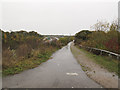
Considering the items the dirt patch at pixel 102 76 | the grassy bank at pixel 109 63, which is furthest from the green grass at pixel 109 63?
the dirt patch at pixel 102 76

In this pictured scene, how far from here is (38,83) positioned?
3000mm

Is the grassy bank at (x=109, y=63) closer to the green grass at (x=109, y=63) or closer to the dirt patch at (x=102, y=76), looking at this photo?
the green grass at (x=109, y=63)

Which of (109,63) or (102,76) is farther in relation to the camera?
(109,63)

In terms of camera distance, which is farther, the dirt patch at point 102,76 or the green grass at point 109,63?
the green grass at point 109,63

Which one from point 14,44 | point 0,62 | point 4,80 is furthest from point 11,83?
point 14,44

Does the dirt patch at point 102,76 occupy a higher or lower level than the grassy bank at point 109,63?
lower

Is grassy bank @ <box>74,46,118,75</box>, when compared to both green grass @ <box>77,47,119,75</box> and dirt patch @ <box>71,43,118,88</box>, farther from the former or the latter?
dirt patch @ <box>71,43,118,88</box>

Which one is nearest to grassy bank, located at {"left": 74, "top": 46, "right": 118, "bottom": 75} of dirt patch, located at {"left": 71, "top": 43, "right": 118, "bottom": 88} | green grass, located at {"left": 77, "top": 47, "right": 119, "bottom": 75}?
green grass, located at {"left": 77, "top": 47, "right": 119, "bottom": 75}

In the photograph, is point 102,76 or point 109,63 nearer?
point 102,76

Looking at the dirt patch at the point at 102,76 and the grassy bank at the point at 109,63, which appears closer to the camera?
the dirt patch at the point at 102,76

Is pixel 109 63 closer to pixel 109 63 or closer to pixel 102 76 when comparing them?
pixel 109 63

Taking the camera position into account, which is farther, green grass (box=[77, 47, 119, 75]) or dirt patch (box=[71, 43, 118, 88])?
green grass (box=[77, 47, 119, 75])

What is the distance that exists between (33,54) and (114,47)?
24.4 feet

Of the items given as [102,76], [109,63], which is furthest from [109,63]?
[102,76]
